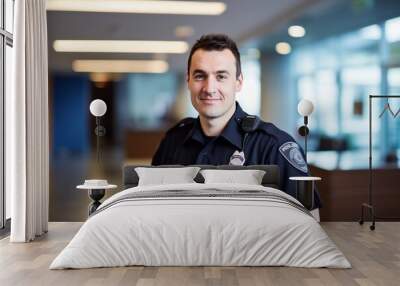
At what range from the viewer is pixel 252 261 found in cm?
452

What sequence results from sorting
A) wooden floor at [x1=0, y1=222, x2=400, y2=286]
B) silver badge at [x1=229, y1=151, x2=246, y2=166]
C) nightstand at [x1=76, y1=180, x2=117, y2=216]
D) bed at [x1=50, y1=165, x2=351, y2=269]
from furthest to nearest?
silver badge at [x1=229, y1=151, x2=246, y2=166] → nightstand at [x1=76, y1=180, x2=117, y2=216] → bed at [x1=50, y1=165, x2=351, y2=269] → wooden floor at [x1=0, y1=222, x2=400, y2=286]

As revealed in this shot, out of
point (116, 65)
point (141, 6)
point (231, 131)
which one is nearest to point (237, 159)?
point (231, 131)

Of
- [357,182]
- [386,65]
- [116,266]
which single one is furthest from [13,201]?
[386,65]

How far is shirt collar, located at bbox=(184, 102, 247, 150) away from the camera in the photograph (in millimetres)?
6719

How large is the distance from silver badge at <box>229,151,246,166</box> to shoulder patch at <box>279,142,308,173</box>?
17.6 inches

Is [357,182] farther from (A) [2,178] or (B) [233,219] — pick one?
(A) [2,178]

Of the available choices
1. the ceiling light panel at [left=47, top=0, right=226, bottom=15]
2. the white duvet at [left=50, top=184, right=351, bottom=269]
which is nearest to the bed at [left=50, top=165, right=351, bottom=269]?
the white duvet at [left=50, top=184, right=351, bottom=269]

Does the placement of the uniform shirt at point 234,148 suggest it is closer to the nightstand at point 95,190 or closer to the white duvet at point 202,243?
the nightstand at point 95,190

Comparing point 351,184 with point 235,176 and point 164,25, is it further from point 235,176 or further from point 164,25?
point 164,25

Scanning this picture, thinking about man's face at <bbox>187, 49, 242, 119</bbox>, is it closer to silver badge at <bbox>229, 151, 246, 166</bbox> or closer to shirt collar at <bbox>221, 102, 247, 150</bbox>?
shirt collar at <bbox>221, 102, 247, 150</bbox>

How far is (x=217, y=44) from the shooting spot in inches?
269

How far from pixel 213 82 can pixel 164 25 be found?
0.85m

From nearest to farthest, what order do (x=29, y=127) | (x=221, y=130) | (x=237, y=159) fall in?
(x=29, y=127) → (x=237, y=159) → (x=221, y=130)

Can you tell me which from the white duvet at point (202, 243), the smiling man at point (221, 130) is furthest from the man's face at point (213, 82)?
the white duvet at point (202, 243)
